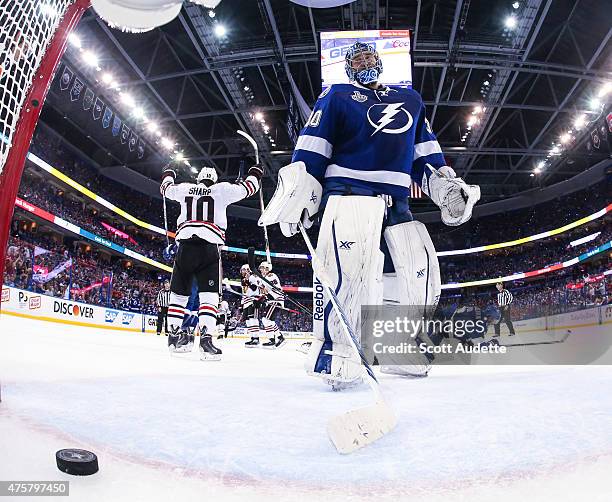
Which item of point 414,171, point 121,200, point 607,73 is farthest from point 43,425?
point 121,200

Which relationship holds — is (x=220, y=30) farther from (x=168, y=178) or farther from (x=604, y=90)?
(x=604, y=90)

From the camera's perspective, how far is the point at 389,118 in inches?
84.7

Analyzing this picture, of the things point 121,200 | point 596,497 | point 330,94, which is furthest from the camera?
point 121,200

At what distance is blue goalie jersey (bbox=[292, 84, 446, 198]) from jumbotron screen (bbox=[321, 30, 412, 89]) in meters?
6.18

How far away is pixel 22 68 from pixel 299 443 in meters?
1.04

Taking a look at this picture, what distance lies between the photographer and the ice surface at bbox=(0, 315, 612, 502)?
68 centimetres

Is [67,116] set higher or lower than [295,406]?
higher

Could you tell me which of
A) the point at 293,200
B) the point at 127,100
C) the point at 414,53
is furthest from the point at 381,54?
the point at 127,100

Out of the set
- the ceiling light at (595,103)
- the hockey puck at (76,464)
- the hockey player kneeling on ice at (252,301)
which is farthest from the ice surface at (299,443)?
the ceiling light at (595,103)

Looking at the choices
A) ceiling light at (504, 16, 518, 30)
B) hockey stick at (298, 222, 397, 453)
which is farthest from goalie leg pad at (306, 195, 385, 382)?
ceiling light at (504, 16, 518, 30)

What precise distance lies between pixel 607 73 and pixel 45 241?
64.7ft

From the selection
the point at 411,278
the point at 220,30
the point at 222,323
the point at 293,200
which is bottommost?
the point at 222,323

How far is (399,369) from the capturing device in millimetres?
2219

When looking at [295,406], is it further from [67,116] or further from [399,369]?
[67,116]
